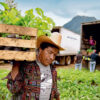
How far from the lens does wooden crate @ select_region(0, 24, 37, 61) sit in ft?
5.64

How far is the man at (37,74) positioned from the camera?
200cm

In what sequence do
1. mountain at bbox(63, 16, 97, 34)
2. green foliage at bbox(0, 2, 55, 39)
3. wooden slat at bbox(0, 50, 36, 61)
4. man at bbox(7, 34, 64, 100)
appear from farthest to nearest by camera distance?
mountain at bbox(63, 16, 97, 34), man at bbox(7, 34, 64, 100), green foliage at bbox(0, 2, 55, 39), wooden slat at bbox(0, 50, 36, 61)

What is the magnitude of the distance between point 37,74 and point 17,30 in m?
0.61

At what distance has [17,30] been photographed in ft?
5.79

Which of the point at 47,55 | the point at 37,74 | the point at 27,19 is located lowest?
the point at 37,74

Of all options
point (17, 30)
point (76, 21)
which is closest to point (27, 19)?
point (17, 30)

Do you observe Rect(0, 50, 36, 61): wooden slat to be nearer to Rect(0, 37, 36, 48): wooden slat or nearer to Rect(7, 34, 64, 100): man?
Rect(0, 37, 36, 48): wooden slat

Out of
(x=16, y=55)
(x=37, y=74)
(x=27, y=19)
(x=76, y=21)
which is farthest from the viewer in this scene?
(x=76, y=21)

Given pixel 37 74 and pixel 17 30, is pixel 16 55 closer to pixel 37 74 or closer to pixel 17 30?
pixel 17 30

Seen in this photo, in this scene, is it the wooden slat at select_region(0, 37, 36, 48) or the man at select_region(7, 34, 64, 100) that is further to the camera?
the man at select_region(7, 34, 64, 100)

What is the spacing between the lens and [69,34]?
49.7 ft

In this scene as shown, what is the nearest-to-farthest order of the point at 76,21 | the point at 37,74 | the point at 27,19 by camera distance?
the point at 27,19 → the point at 37,74 → the point at 76,21

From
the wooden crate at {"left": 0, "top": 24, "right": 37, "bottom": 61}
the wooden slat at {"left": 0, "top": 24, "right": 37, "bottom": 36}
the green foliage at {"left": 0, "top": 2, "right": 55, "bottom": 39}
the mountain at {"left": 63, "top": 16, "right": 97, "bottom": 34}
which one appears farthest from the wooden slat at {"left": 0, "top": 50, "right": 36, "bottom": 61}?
the mountain at {"left": 63, "top": 16, "right": 97, "bottom": 34}

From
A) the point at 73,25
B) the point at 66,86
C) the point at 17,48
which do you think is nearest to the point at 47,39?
the point at 17,48
